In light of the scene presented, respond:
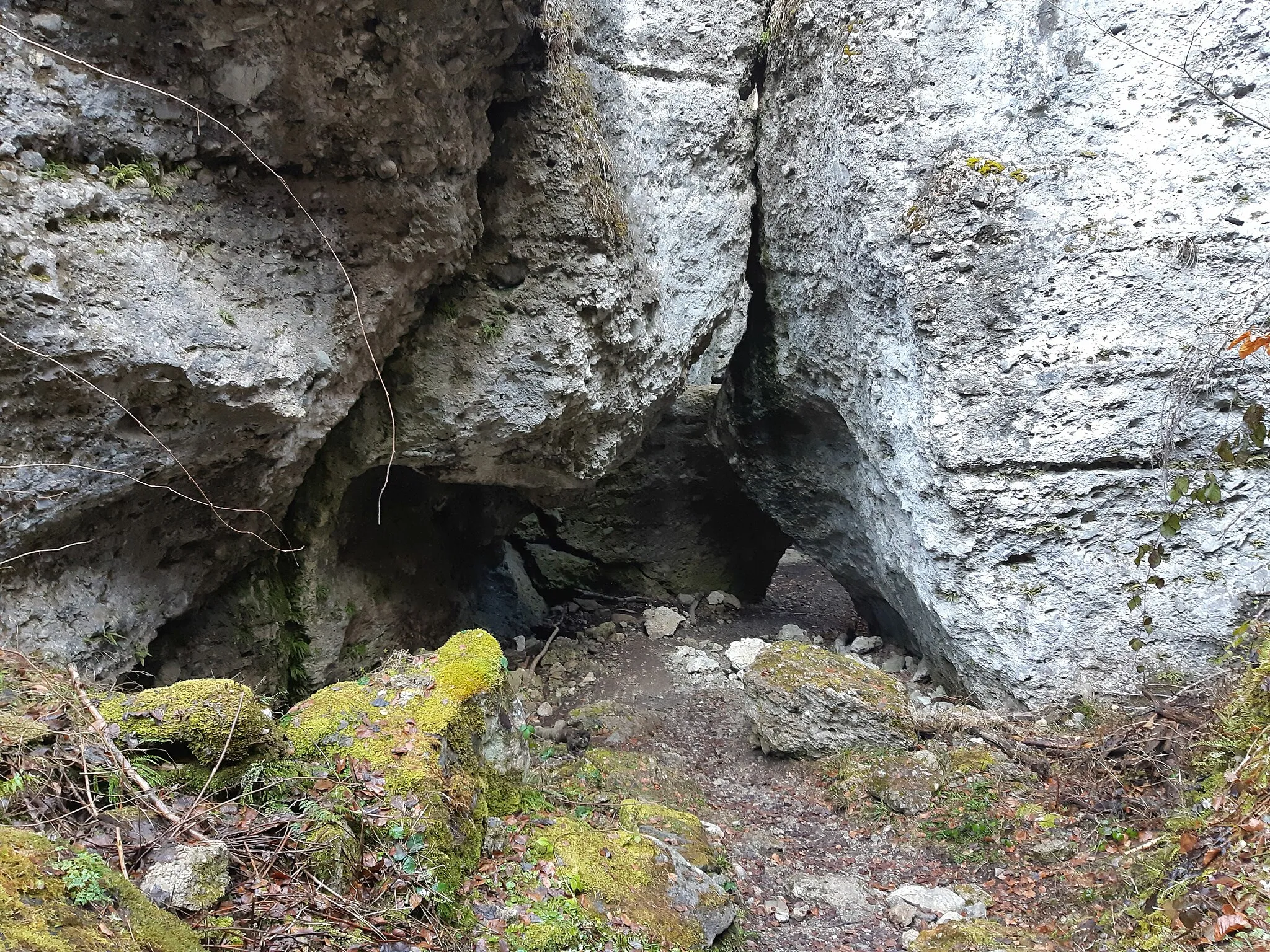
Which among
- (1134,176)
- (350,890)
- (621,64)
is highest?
(621,64)

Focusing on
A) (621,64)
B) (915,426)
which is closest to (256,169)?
(621,64)

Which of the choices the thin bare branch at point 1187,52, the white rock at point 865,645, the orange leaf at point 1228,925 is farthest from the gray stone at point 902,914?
the thin bare branch at point 1187,52

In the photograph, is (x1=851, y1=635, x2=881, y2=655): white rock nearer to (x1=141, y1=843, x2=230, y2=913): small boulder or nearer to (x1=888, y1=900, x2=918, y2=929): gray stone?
(x1=888, y1=900, x2=918, y2=929): gray stone

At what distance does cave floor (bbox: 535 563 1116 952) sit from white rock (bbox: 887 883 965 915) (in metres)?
0.10

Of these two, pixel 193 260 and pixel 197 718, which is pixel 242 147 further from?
pixel 197 718

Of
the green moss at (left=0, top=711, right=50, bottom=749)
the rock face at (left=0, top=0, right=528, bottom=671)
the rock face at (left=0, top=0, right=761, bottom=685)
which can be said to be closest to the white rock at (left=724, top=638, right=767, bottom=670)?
the rock face at (left=0, top=0, right=761, bottom=685)

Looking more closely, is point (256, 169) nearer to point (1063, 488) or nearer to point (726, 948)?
point (726, 948)

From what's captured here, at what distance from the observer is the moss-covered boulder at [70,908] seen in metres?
1.49

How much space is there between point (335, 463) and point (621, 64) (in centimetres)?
390

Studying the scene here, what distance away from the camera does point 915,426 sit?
5.19 m

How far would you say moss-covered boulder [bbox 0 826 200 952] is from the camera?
1.49 meters

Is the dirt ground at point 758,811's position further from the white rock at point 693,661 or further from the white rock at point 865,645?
the white rock at point 865,645

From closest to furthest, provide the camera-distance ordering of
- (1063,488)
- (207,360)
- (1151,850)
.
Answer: (1151,850) < (207,360) < (1063,488)


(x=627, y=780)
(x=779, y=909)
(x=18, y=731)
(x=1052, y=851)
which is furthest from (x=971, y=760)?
(x=18, y=731)
